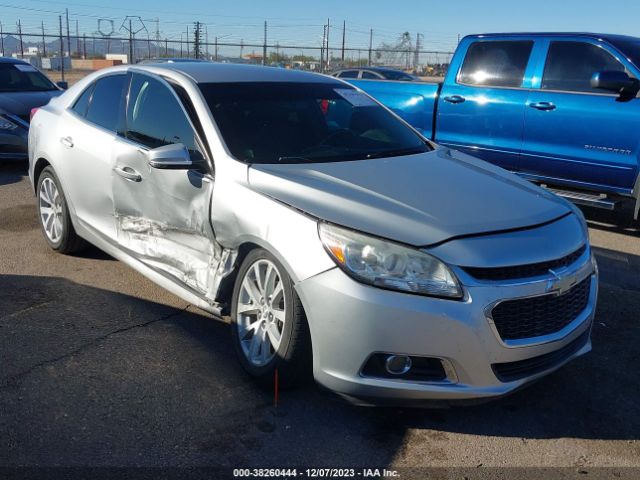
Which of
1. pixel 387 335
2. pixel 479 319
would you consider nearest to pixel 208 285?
pixel 387 335

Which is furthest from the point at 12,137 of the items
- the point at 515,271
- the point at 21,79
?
the point at 515,271

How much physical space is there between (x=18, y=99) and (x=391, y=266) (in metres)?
8.73

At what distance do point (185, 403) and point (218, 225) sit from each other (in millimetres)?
937

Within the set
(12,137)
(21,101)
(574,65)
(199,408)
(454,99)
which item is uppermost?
(574,65)

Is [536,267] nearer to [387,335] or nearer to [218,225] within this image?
[387,335]

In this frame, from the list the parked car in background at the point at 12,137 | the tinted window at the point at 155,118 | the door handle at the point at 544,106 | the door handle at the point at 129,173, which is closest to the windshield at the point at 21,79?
the parked car in background at the point at 12,137

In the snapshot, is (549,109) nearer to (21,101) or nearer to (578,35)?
(578,35)

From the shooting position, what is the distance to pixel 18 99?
975cm

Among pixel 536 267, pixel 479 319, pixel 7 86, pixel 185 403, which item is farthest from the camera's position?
pixel 7 86

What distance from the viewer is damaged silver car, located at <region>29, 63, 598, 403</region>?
9.14 ft

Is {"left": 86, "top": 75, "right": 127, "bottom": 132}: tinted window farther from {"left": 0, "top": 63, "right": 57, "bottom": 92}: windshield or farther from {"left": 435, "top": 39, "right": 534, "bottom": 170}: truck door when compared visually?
{"left": 0, "top": 63, "right": 57, "bottom": 92}: windshield

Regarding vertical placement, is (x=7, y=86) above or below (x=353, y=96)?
below

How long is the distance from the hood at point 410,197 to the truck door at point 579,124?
10.4ft

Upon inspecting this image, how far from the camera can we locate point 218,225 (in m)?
3.51
